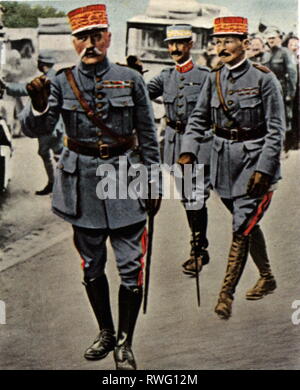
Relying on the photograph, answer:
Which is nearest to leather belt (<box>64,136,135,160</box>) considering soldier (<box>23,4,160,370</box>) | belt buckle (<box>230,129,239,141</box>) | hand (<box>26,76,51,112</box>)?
soldier (<box>23,4,160,370</box>)

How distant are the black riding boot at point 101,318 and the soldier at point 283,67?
1.63 metres

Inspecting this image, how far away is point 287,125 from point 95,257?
64.1 inches

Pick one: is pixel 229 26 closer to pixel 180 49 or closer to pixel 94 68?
pixel 180 49

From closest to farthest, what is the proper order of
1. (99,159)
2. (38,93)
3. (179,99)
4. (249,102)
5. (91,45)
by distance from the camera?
(38,93)
(91,45)
(99,159)
(249,102)
(179,99)

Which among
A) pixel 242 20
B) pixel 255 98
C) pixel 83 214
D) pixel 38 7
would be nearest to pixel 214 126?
pixel 255 98

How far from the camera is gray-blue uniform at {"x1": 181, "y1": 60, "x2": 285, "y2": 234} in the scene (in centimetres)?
526

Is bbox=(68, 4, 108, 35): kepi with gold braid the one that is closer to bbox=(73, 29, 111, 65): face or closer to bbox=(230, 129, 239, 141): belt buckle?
bbox=(73, 29, 111, 65): face

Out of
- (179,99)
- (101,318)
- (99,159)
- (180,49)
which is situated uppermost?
(180,49)

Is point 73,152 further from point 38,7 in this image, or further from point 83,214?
point 38,7

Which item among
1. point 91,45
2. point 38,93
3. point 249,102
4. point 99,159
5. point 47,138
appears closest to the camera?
point 38,93

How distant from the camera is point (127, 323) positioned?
5449 millimetres

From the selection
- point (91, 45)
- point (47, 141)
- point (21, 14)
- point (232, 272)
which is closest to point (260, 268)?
point (232, 272)

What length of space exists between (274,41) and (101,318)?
7.62 ft

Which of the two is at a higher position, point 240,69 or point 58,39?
point 58,39
